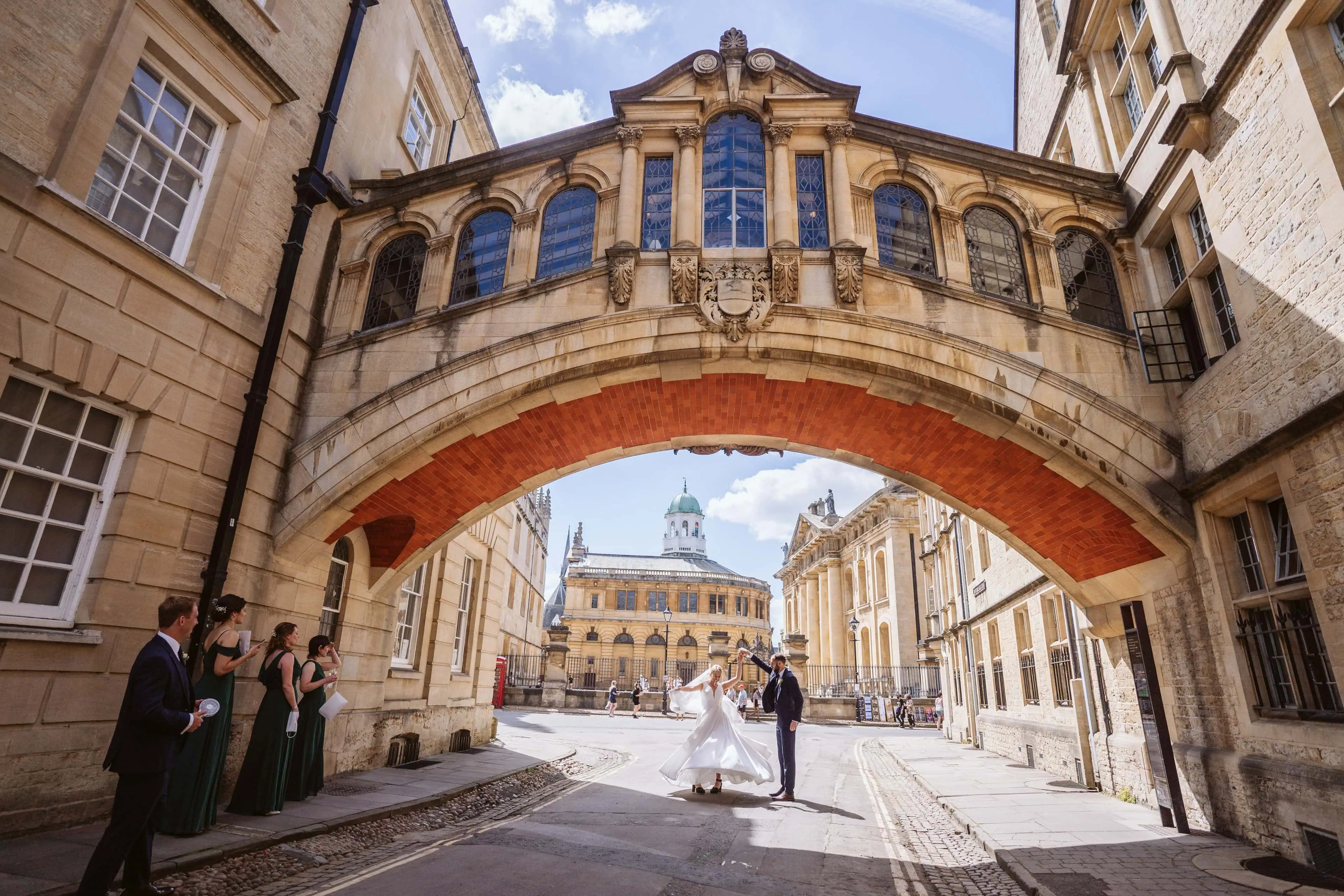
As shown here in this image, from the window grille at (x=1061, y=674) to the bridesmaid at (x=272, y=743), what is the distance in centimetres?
1061

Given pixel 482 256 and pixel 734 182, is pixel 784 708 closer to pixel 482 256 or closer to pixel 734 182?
pixel 734 182

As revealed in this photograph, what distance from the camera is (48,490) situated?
239 inches

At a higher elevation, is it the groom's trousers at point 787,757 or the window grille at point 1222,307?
the window grille at point 1222,307

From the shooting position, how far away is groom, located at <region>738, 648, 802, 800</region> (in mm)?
8867

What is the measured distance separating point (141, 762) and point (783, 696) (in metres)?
7.05

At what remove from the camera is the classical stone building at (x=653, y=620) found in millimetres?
66875

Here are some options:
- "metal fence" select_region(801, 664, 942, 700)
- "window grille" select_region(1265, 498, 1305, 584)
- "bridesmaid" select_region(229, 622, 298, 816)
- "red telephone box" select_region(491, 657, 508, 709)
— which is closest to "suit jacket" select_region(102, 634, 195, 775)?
"bridesmaid" select_region(229, 622, 298, 816)

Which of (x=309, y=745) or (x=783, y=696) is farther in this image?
(x=783, y=696)

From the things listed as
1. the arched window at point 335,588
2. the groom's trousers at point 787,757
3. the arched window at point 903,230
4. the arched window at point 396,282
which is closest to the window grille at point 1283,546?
the arched window at point 903,230

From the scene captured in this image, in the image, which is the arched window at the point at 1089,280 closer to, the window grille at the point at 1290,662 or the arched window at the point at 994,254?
the arched window at the point at 994,254

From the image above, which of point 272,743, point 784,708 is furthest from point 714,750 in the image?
point 272,743

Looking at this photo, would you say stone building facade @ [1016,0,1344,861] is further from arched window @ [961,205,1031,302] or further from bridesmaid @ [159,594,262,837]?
bridesmaid @ [159,594,262,837]

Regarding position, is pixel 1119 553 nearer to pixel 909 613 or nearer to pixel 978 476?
pixel 978 476

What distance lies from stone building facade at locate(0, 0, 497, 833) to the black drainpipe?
0.35ft
